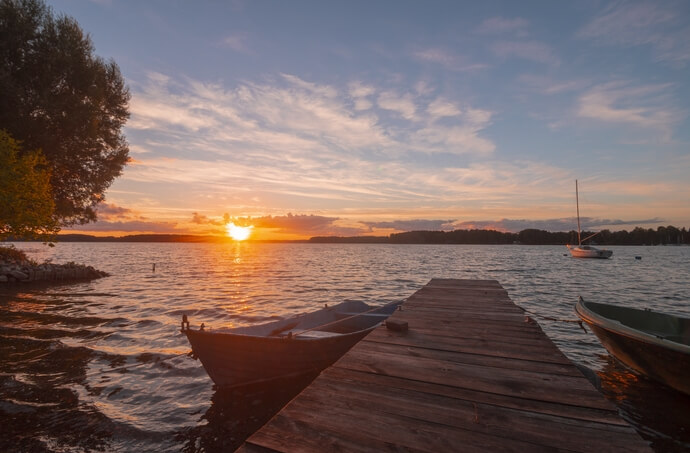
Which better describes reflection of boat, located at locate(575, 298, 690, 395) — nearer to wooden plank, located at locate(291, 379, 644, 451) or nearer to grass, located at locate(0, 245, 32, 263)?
wooden plank, located at locate(291, 379, 644, 451)

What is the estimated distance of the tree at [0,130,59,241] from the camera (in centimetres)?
1898

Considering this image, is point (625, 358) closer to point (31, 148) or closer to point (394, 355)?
point (394, 355)

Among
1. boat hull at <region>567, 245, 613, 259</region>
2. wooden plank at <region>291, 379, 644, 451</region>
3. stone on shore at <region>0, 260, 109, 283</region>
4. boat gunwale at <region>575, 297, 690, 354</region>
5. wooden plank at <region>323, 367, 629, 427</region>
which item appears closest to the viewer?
wooden plank at <region>291, 379, 644, 451</region>

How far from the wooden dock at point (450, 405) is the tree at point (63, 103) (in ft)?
95.0

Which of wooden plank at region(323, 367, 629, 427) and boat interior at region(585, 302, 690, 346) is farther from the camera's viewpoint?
boat interior at region(585, 302, 690, 346)

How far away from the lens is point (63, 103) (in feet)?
77.0

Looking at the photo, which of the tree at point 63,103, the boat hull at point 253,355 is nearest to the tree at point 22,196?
the tree at point 63,103

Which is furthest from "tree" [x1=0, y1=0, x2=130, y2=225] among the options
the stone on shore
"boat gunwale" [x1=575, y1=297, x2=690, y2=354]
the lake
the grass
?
"boat gunwale" [x1=575, y1=297, x2=690, y2=354]

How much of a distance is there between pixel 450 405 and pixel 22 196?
27.0 m

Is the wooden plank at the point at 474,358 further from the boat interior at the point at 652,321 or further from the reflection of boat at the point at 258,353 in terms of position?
the boat interior at the point at 652,321

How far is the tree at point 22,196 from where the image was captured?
19.0 m

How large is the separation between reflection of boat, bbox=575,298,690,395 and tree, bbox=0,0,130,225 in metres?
32.6

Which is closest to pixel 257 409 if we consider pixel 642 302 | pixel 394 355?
pixel 394 355

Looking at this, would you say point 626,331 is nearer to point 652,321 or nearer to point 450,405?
point 652,321
